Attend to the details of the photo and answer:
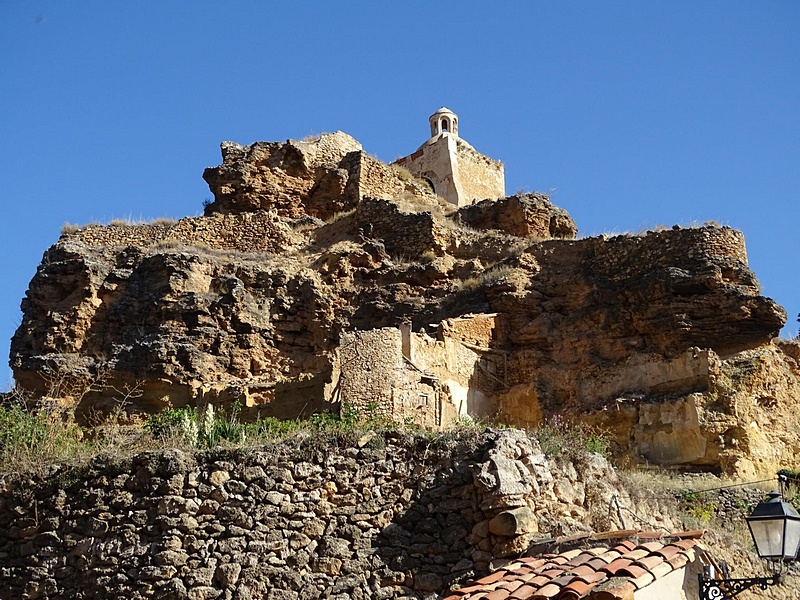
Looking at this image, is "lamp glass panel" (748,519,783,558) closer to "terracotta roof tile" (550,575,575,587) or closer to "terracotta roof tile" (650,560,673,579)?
"terracotta roof tile" (650,560,673,579)

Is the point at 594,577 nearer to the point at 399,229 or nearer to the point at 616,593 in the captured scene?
the point at 616,593

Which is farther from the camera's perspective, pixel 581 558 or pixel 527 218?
pixel 527 218

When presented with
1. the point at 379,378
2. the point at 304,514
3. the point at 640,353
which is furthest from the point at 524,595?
the point at 640,353

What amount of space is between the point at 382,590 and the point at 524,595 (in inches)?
74.9

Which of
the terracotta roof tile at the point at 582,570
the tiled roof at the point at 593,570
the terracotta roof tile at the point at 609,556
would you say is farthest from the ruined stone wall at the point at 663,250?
the terracotta roof tile at the point at 582,570

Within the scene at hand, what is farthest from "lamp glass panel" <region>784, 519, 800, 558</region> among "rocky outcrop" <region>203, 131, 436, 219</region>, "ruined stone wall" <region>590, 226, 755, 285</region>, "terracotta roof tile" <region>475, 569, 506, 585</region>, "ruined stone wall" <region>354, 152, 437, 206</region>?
"rocky outcrop" <region>203, 131, 436, 219</region>

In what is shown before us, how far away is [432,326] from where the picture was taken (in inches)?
921

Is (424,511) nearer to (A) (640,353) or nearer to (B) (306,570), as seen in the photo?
(B) (306,570)

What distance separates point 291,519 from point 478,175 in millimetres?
24998

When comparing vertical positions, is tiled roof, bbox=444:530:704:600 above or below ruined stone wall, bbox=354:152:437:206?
below

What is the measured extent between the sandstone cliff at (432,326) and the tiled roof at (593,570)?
810cm

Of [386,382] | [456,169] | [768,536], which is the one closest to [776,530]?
[768,536]

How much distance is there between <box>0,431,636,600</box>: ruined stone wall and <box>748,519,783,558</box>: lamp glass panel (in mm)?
2706

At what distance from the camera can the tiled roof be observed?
34.2 feet
